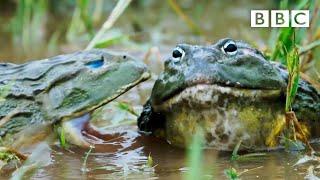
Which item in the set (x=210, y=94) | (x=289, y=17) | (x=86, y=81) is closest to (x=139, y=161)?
(x=210, y=94)

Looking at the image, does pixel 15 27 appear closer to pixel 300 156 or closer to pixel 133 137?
pixel 133 137

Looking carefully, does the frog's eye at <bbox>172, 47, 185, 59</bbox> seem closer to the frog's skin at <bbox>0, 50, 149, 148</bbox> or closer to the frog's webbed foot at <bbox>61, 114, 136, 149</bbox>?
the frog's skin at <bbox>0, 50, 149, 148</bbox>

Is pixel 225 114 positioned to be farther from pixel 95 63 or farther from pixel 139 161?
pixel 95 63

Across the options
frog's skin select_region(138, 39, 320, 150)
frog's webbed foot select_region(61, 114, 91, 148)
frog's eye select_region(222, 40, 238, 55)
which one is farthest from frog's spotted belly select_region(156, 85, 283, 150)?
frog's webbed foot select_region(61, 114, 91, 148)

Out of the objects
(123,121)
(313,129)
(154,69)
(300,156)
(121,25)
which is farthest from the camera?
(121,25)

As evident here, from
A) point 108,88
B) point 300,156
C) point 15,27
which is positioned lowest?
point 300,156

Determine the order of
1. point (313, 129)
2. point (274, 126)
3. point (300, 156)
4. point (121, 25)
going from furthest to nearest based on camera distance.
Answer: point (121, 25)
point (313, 129)
point (274, 126)
point (300, 156)

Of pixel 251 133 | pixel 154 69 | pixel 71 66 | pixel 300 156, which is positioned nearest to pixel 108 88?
pixel 71 66

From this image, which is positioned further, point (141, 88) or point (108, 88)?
point (141, 88)
